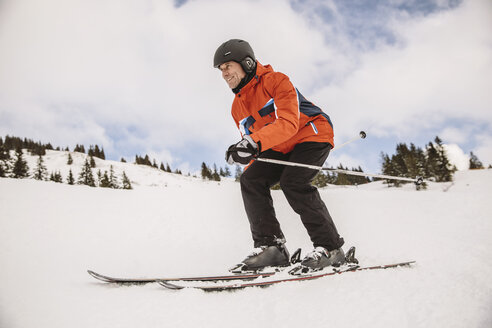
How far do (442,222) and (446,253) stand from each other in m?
2.63

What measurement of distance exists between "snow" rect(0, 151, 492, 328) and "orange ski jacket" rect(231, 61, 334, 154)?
138cm

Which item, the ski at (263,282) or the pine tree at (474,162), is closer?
the ski at (263,282)

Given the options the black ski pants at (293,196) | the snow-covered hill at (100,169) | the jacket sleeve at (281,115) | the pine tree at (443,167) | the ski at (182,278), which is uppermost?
the snow-covered hill at (100,169)

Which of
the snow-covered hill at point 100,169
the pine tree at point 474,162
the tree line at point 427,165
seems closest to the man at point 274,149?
the tree line at point 427,165

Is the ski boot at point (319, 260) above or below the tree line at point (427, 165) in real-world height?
below

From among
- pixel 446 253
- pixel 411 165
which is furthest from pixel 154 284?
pixel 411 165

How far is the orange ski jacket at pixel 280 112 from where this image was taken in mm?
2410

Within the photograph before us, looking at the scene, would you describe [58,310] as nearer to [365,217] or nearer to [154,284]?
[154,284]

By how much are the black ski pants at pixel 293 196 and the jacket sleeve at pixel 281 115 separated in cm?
40

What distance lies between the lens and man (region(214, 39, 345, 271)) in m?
2.38

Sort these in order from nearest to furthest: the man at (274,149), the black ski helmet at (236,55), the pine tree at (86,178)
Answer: the man at (274,149) < the black ski helmet at (236,55) < the pine tree at (86,178)

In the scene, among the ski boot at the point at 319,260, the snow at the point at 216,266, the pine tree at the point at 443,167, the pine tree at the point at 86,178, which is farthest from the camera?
the pine tree at the point at 86,178

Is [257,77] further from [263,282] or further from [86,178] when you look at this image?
[86,178]

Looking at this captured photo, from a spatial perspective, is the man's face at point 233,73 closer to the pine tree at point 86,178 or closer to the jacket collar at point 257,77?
the jacket collar at point 257,77
